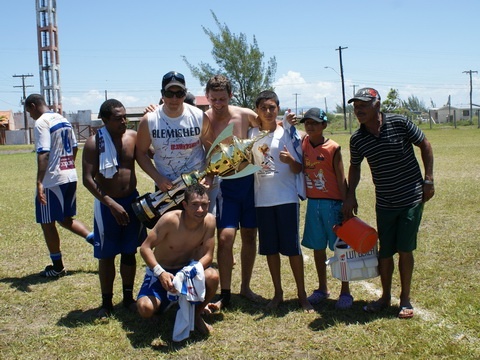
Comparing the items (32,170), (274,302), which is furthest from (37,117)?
(32,170)

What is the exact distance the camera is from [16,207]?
434 inches

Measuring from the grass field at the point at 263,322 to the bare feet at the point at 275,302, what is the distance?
6 centimetres

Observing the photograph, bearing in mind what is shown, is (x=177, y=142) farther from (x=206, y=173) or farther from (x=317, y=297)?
(x=317, y=297)

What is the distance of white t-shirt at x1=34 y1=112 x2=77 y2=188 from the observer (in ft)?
19.7

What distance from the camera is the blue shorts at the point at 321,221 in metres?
4.86

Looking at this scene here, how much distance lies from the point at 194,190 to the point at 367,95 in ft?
5.22

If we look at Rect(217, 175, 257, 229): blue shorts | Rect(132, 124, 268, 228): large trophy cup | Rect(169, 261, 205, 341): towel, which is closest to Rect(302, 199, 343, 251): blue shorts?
Rect(217, 175, 257, 229): blue shorts

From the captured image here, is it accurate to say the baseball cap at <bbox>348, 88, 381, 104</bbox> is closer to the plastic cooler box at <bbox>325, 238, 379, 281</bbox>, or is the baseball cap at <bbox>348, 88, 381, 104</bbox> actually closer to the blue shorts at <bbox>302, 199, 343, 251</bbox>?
the blue shorts at <bbox>302, 199, 343, 251</bbox>

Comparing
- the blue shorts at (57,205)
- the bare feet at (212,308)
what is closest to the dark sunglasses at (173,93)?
the bare feet at (212,308)

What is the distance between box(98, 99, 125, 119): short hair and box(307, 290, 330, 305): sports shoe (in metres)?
2.43

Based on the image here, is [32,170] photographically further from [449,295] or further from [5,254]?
[449,295]

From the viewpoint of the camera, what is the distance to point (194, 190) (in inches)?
173

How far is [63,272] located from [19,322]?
1.44 meters

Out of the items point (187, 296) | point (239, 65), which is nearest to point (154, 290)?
point (187, 296)
